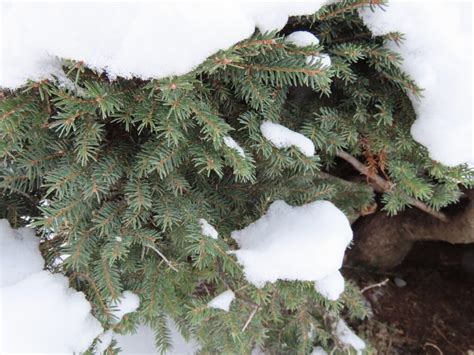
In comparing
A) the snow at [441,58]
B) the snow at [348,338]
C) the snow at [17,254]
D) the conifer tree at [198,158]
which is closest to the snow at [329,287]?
the conifer tree at [198,158]

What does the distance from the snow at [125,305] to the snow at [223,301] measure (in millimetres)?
247

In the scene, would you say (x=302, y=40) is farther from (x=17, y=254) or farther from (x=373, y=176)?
(x=17, y=254)

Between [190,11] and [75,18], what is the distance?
0.23 meters

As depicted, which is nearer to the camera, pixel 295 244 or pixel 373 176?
pixel 295 244

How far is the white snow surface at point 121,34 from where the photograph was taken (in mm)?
783

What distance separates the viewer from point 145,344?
5.74 feet

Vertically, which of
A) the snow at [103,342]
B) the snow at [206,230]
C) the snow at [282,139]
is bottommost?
the snow at [103,342]

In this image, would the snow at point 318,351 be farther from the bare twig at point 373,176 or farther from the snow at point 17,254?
the snow at point 17,254

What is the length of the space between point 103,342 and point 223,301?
0.41m

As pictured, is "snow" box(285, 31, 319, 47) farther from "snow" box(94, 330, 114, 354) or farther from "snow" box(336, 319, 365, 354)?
"snow" box(336, 319, 365, 354)

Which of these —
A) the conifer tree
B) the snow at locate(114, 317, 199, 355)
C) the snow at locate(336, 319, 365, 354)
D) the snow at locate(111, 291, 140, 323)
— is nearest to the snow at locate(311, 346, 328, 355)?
the snow at locate(336, 319, 365, 354)

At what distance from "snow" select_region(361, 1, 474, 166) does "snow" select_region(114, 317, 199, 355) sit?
1.30m

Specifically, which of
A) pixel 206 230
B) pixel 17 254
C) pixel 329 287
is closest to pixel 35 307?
pixel 17 254

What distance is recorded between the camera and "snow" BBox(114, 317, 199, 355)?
1.71 meters
